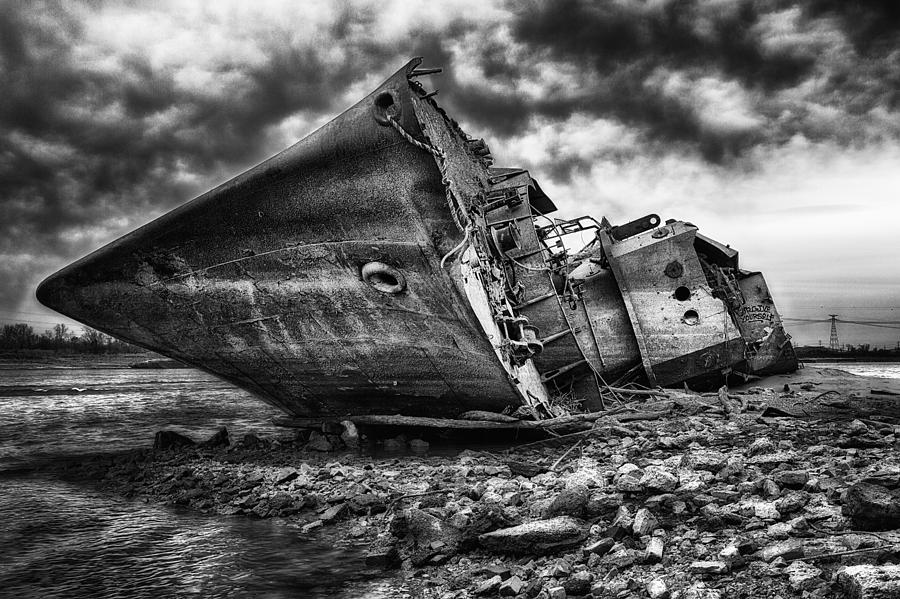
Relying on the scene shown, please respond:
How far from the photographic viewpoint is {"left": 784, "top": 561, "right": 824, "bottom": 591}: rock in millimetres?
2238

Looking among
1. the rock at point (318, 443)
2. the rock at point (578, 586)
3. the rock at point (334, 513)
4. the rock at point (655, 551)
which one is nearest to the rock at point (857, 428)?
the rock at point (655, 551)

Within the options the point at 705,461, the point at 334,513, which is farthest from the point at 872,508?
the point at 334,513

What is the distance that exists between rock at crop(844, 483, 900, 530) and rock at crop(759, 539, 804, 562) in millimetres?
333

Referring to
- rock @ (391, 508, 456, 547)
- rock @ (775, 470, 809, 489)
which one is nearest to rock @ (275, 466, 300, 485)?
rock @ (391, 508, 456, 547)

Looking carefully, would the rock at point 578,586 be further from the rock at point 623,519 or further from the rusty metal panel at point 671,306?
the rusty metal panel at point 671,306

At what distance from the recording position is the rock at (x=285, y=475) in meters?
5.50

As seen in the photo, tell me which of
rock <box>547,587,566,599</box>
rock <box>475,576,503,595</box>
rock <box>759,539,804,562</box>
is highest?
rock <box>759,539,804,562</box>

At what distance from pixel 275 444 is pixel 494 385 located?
3099 millimetres

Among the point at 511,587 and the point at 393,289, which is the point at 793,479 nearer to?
the point at 511,587

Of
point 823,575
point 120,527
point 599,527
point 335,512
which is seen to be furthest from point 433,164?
point 823,575

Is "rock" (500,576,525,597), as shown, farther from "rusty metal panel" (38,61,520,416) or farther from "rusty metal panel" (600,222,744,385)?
"rusty metal panel" (600,222,744,385)

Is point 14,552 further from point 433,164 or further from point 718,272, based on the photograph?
point 718,272

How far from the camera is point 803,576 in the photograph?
2299 mm

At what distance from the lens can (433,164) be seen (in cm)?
602
